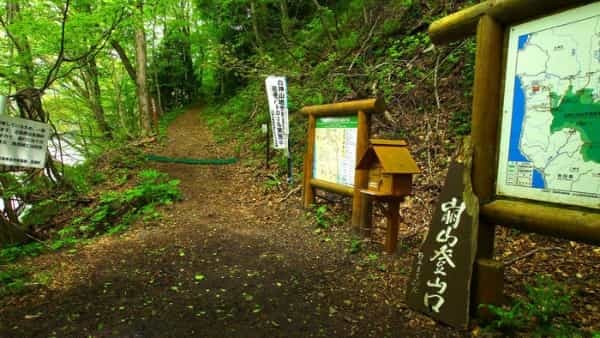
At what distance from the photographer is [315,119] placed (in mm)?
5938

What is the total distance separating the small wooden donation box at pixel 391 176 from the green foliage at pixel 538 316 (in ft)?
5.10

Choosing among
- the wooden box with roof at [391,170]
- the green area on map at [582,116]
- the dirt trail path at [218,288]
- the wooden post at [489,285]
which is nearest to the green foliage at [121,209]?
the dirt trail path at [218,288]

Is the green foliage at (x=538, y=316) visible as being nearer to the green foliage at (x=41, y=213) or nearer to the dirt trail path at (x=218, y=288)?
the dirt trail path at (x=218, y=288)

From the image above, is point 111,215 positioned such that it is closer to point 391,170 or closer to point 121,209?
point 121,209

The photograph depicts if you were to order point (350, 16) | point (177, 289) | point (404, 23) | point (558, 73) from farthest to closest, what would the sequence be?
point (350, 16), point (404, 23), point (177, 289), point (558, 73)

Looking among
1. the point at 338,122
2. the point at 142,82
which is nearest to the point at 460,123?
the point at 338,122

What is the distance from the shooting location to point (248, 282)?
3.59m

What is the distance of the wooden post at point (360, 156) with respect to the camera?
451 centimetres

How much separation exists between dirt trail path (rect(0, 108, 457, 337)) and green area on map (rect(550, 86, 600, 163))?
5.63 feet

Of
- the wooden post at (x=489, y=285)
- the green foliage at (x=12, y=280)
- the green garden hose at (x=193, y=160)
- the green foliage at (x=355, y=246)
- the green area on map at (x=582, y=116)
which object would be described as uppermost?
the green area on map at (x=582, y=116)

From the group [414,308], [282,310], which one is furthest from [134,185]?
[414,308]

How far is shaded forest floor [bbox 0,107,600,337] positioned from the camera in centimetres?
274

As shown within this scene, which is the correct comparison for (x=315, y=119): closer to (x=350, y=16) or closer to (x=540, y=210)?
(x=540, y=210)

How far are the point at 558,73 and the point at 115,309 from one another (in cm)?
420
